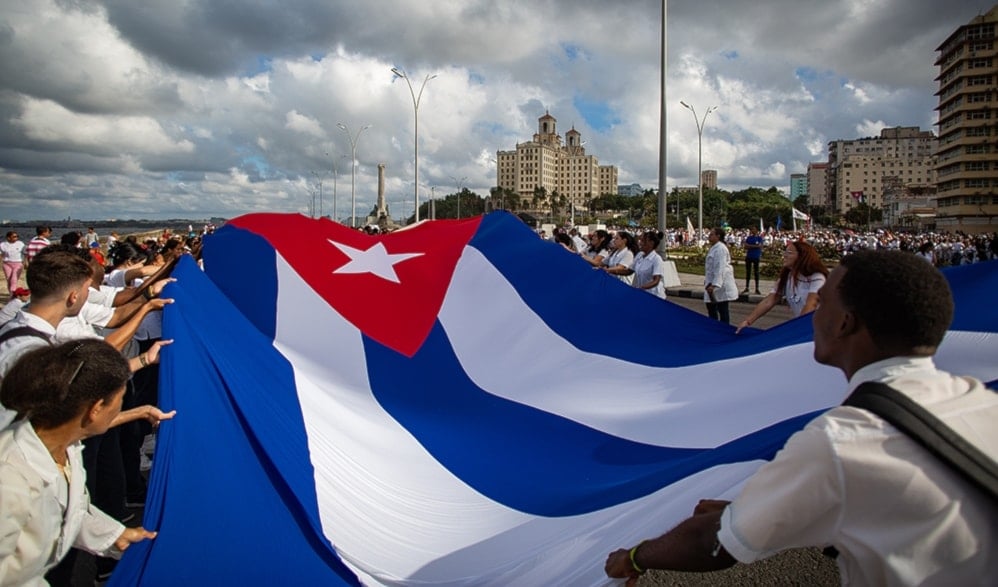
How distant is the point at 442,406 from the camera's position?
4176 millimetres

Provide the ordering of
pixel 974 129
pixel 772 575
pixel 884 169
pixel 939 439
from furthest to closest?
1. pixel 884 169
2. pixel 974 129
3. pixel 772 575
4. pixel 939 439

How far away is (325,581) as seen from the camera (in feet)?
7.68

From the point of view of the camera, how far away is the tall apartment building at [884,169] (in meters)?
147

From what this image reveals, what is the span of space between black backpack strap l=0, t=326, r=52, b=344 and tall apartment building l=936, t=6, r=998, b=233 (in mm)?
92811

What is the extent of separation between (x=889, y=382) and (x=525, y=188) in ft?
556

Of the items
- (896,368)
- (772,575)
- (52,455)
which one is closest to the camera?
(896,368)

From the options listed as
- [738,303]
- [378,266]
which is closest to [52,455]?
[378,266]

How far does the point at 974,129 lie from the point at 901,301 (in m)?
99.3

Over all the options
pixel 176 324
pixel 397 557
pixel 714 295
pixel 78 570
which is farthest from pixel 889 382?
pixel 714 295

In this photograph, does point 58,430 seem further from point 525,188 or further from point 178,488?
point 525,188

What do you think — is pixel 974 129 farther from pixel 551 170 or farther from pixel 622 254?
pixel 551 170

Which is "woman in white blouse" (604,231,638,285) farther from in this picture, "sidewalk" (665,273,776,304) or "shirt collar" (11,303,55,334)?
"shirt collar" (11,303,55,334)

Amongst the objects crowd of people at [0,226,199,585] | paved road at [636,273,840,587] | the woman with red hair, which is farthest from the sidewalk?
crowd of people at [0,226,199,585]

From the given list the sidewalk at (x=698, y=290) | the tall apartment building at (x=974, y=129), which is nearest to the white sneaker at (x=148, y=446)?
the sidewalk at (x=698, y=290)
